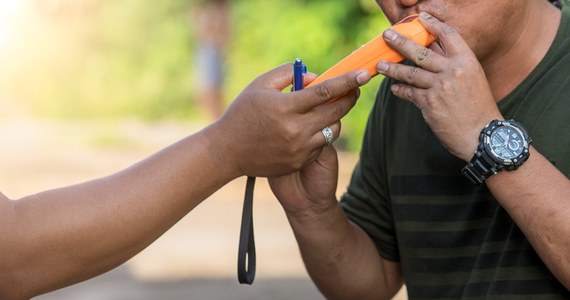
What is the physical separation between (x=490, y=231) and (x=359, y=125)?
666 centimetres

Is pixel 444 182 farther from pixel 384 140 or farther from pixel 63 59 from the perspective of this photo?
pixel 63 59

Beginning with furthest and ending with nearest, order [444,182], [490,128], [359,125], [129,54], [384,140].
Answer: [129,54]
[359,125]
[384,140]
[444,182]
[490,128]

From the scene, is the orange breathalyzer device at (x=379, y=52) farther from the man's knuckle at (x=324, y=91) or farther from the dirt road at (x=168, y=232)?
the dirt road at (x=168, y=232)

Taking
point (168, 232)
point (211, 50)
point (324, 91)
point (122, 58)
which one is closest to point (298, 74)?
→ point (324, 91)

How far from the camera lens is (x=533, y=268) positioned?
2773 mm

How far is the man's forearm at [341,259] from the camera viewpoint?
3209 mm

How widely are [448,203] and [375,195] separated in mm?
359

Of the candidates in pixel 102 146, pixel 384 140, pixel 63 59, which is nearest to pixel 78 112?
pixel 63 59

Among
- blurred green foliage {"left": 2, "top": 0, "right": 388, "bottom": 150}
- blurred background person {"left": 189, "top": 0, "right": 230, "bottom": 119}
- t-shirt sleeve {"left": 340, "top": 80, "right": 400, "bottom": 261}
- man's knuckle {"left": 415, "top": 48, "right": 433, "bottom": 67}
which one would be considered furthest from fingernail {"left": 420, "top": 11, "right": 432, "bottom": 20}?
blurred green foliage {"left": 2, "top": 0, "right": 388, "bottom": 150}

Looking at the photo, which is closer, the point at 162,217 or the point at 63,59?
the point at 162,217

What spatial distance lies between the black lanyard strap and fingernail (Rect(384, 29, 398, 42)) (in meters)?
0.59

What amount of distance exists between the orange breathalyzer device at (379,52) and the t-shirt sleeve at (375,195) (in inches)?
18.9

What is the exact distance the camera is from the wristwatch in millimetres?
2566

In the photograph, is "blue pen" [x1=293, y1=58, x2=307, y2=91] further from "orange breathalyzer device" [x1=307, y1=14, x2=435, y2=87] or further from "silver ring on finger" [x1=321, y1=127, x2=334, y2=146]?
"silver ring on finger" [x1=321, y1=127, x2=334, y2=146]
